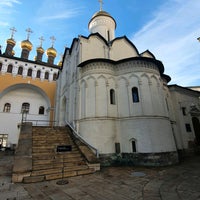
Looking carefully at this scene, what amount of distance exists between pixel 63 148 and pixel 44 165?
5.04ft

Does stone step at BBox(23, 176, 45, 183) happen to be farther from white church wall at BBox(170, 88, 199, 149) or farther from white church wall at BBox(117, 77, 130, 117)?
white church wall at BBox(170, 88, 199, 149)

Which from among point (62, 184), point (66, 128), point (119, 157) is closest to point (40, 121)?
point (66, 128)

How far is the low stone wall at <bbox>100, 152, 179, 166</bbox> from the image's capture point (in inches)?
365

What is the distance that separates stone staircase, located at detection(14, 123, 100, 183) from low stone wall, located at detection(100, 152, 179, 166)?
6.67ft

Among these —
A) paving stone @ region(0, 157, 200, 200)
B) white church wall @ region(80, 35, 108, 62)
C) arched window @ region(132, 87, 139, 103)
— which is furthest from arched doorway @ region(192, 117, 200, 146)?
white church wall @ region(80, 35, 108, 62)

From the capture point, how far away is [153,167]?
8.84 meters

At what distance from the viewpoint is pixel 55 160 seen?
7602mm

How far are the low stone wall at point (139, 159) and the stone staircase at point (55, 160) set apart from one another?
Answer: 2034mm

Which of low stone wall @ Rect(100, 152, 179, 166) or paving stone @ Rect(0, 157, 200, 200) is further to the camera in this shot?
low stone wall @ Rect(100, 152, 179, 166)

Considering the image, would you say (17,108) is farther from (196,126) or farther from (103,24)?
(196,126)

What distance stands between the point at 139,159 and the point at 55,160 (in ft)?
18.9

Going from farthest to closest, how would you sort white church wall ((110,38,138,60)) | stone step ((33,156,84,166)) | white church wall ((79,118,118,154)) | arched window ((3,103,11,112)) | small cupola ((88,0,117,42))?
1. arched window ((3,103,11,112))
2. small cupola ((88,0,117,42))
3. white church wall ((110,38,138,60))
4. white church wall ((79,118,118,154))
5. stone step ((33,156,84,166))

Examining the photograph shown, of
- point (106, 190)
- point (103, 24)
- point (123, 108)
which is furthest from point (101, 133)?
point (103, 24)

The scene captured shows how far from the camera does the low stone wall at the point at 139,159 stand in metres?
9.27
